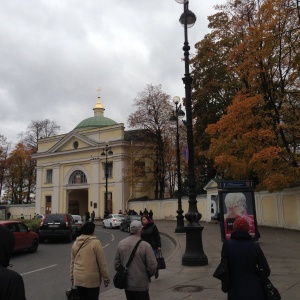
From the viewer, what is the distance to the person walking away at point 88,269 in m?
5.51

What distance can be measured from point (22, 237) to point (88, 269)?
11.1 meters

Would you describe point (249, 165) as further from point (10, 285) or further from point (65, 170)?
point (65, 170)

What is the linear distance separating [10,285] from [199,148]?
33205 mm

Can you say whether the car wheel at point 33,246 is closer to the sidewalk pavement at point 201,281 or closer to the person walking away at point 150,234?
the sidewalk pavement at point 201,281

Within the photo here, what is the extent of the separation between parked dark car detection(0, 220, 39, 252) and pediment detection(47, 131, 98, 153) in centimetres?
4004

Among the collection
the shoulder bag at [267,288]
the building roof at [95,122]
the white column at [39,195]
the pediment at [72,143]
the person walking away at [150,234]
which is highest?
the building roof at [95,122]

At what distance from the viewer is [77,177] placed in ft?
192

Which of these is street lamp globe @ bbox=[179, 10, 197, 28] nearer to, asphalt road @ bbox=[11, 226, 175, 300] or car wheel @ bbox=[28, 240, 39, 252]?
asphalt road @ bbox=[11, 226, 175, 300]

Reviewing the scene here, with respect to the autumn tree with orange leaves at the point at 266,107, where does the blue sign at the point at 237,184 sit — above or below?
below

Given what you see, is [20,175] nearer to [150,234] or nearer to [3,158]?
[3,158]

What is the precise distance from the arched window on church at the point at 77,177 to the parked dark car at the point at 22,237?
41.4 m

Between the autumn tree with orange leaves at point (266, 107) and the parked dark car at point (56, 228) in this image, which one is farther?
the parked dark car at point (56, 228)

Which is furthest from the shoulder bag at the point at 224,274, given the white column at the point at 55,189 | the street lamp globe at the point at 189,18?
the white column at the point at 55,189

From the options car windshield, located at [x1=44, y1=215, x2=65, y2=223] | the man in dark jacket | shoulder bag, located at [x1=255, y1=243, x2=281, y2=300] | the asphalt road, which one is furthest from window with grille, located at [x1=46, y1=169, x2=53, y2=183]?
the man in dark jacket
